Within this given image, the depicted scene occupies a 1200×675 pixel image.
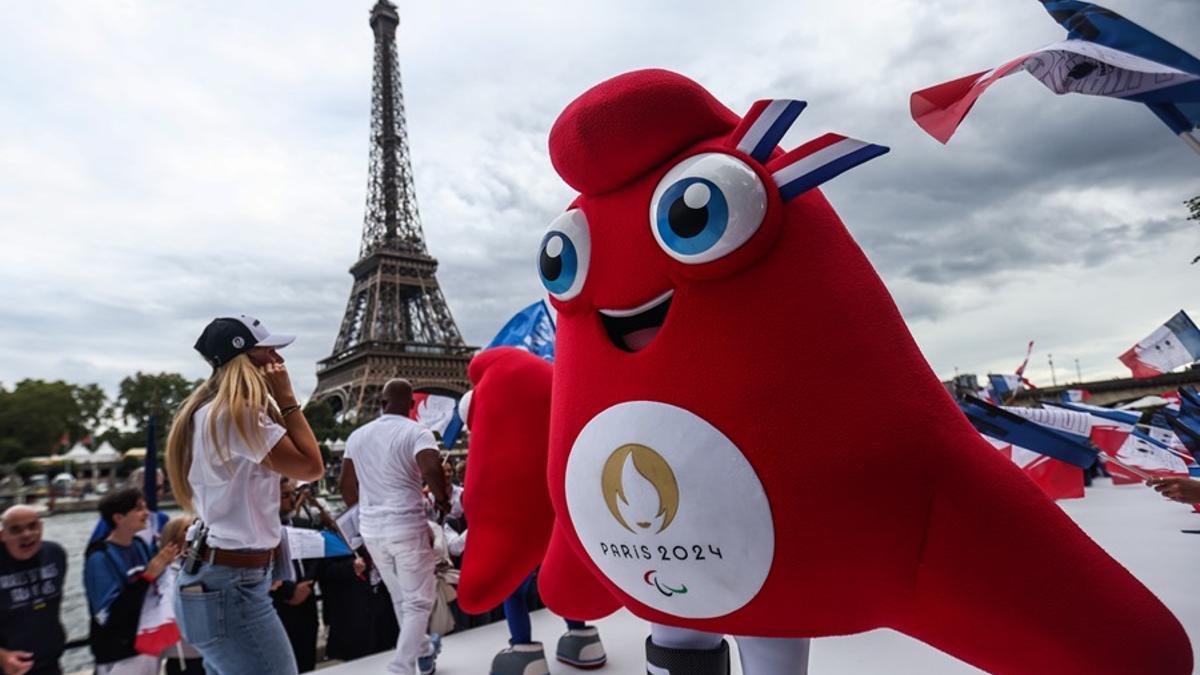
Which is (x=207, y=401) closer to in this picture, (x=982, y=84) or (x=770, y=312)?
(x=770, y=312)

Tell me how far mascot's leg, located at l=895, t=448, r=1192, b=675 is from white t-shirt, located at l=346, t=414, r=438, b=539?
7.63 feet

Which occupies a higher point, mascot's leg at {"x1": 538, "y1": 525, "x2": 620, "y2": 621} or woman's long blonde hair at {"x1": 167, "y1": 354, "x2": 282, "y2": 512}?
woman's long blonde hair at {"x1": 167, "y1": 354, "x2": 282, "y2": 512}

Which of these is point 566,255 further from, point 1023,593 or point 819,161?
point 1023,593

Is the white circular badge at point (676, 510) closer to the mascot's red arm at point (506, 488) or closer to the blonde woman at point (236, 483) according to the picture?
the mascot's red arm at point (506, 488)

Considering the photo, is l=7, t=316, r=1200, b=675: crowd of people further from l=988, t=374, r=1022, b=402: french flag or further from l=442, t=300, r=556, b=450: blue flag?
l=988, t=374, r=1022, b=402: french flag

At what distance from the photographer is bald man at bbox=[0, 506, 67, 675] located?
277cm

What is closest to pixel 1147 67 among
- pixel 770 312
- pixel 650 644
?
pixel 770 312

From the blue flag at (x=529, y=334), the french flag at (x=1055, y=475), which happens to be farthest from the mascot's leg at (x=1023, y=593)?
the french flag at (x=1055, y=475)

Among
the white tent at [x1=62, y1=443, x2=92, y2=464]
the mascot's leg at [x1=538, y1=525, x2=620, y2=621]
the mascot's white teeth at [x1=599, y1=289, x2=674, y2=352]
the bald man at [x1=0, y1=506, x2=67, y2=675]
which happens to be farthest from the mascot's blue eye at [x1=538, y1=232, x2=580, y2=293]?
the white tent at [x1=62, y1=443, x2=92, y2=464]

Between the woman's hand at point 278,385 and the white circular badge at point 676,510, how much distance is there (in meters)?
1.20

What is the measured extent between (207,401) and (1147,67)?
2.57 meters

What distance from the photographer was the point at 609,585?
157cm

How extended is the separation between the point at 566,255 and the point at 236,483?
123 cm

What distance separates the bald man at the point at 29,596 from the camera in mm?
2773
